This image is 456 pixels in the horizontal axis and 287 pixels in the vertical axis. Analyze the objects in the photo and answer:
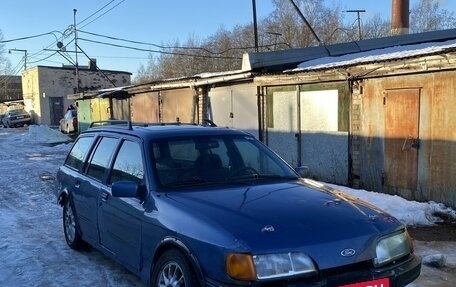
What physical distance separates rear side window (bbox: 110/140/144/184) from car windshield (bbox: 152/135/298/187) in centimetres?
18

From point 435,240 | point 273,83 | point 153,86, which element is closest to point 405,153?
point 435,240

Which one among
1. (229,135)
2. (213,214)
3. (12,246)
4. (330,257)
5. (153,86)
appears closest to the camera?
(330,257)

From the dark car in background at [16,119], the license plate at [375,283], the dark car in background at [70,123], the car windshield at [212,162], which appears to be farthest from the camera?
the dark car in background at [16,119]

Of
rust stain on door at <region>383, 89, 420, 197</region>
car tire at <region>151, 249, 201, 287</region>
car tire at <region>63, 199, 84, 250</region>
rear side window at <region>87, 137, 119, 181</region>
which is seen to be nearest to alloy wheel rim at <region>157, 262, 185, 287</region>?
car tire at <region>151, 249, 201, 287</region>

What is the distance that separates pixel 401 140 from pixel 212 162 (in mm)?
5355

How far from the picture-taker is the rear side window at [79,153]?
575 cm

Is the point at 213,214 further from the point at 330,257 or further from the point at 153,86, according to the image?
the point at 153,86

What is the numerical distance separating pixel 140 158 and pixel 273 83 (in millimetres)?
7850

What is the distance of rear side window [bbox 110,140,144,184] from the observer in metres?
4.29

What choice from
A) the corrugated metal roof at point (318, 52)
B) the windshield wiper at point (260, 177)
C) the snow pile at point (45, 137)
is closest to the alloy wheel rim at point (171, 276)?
the windshield wiper at point (260, 177)

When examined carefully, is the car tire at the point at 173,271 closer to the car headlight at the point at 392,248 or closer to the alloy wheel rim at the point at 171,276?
the alloy wheel rim at the point at 171,276

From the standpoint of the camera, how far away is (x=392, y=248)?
11.0ft

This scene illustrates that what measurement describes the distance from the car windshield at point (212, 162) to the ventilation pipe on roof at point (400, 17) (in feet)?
45.2

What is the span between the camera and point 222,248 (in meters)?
3.05
